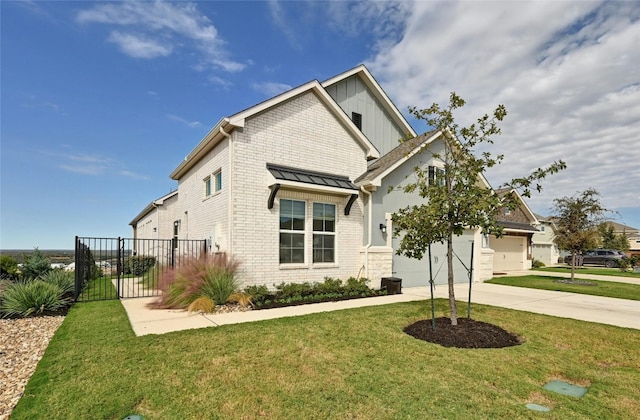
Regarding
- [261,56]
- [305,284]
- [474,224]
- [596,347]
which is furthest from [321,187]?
[596,347]

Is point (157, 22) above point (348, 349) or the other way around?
above

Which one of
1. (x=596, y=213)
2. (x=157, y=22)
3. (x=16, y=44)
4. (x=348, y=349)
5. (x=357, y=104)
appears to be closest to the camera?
(x=348, y=349)

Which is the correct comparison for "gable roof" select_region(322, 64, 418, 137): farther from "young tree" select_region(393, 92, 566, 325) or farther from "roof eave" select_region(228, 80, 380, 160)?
"young tree" select_region(393, 92, 566, 325)

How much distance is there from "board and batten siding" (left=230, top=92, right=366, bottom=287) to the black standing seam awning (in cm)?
18

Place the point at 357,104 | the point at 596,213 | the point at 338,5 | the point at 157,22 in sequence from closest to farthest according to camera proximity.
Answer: the point at 157,22 < the point at 338,5 < the point at 357,104 < the point at 596,213

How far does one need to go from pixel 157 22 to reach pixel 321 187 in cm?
723

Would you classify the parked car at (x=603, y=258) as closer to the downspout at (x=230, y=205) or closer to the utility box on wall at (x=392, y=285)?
the utility box on wall at (x=392, y=285)

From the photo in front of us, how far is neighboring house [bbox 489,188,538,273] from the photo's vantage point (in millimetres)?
22688

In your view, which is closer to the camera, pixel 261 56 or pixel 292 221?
pixel 292 221

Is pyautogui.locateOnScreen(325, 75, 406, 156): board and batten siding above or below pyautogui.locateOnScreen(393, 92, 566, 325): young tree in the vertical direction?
above

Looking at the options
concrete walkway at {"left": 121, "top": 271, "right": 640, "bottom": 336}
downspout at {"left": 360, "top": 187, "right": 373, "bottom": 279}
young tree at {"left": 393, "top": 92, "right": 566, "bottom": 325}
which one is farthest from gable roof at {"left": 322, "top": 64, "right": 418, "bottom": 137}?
young tree at {"left": 393, "top": 92, "right": 566, "bottom": 325}

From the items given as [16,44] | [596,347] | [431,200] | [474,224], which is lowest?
[596,347]

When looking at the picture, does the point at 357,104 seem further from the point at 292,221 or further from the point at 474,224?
the point at 474,224

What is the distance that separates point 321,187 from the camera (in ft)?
34.1
